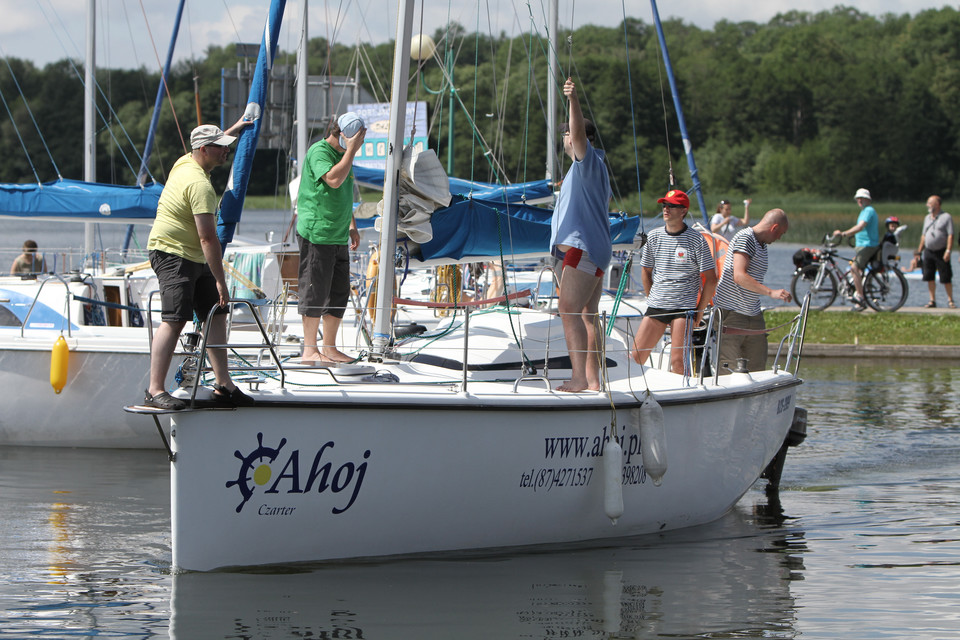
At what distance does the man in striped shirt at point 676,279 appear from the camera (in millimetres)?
8305

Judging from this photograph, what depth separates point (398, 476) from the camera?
6461mm

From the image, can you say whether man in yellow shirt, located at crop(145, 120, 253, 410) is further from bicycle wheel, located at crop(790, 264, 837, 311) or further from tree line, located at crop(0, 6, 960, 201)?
tree line, located at crop(0, 6, 960, 201)

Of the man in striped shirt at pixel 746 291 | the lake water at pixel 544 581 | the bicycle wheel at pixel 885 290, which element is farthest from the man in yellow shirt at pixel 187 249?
the bicycle wheel at pixel 885 290

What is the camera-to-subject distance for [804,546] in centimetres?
759

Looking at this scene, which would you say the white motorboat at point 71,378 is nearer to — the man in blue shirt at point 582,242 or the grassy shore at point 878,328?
the man in blue shirt at point 582,242

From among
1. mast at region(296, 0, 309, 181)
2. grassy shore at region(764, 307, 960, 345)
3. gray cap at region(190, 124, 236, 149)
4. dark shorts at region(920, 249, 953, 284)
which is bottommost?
grassy shore at region(764, 307, 960, 345)

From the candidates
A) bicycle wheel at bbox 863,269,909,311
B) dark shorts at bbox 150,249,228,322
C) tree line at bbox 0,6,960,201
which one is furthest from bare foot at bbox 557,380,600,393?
tree line at bbox 0,6,960,201

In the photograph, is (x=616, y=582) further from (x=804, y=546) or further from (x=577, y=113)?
(x=577, y=113)

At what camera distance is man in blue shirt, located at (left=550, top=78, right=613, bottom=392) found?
719 centimetres

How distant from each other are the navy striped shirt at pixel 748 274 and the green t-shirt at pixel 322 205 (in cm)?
275

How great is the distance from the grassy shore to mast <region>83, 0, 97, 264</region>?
9082 millimetres

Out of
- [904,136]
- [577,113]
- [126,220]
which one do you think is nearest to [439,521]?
[577,113]

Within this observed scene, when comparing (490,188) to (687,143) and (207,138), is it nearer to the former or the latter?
(687,143)

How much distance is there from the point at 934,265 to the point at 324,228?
1361 cm
